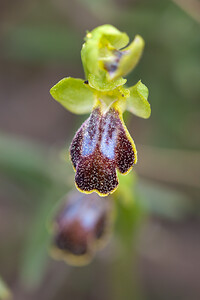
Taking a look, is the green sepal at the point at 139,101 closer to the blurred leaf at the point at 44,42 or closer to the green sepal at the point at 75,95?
the green sepal at the point at 75,95

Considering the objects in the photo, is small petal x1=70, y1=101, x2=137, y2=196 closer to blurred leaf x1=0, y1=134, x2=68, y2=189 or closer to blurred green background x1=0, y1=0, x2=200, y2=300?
blurred green background x1=0, y1=0, x2=200, y2=300

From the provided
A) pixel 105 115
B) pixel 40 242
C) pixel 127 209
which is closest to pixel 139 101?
pixel 105 115

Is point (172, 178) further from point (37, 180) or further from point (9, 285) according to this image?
point (9, 285)

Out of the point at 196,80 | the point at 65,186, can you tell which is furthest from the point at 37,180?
the point at 196,80

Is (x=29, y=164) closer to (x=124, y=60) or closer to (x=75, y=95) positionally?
(x=75, y=95)

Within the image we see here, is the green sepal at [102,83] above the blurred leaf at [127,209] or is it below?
below

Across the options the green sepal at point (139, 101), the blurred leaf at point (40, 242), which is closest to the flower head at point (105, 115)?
the green sepal at point (139, 101)
